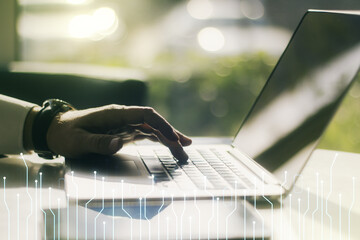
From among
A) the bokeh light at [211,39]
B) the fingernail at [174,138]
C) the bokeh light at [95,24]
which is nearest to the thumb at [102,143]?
the fingernail at [174,138]

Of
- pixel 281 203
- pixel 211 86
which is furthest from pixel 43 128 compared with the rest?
pixel 211 86

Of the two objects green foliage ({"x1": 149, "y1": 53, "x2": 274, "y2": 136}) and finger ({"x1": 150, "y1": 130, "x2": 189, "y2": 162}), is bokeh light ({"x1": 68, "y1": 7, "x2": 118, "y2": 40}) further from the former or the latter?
finger ({"x1": 150, "y1": 130, "x2": 189, "y2": 162})

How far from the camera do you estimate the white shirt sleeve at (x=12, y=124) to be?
96cm

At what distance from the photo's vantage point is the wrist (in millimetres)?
958

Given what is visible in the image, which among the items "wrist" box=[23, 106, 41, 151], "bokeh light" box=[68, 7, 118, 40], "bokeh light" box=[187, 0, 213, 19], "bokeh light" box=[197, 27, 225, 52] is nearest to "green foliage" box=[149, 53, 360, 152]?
"bokeh light" box=[197, 27, 225, 52]

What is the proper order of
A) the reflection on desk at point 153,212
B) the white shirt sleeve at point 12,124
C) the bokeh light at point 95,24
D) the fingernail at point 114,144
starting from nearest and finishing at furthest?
the reflection on desk at point 153,212, the fingernail at point 114,144, the white shirt sleeve at point 12,124, the bokeh light at point 95,24

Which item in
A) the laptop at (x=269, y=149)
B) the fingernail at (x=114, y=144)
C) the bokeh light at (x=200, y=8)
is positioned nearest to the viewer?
the laptop at (x=269, y=149)

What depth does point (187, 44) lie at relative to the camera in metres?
3.53

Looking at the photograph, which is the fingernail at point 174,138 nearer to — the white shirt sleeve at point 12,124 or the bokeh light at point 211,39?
the white shirt sleeve at point 12,124

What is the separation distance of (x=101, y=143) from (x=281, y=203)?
0.35 meters

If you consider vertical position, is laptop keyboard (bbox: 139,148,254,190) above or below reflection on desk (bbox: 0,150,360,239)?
above

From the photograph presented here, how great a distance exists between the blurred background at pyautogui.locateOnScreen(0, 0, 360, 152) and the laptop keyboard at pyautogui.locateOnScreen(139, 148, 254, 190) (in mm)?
2365

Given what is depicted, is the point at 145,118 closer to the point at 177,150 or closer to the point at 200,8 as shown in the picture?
the point at 177,150

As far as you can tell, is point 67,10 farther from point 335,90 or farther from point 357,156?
point 335,90
